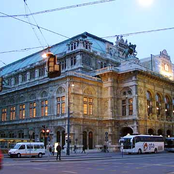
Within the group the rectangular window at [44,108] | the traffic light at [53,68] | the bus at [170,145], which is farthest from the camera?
the rectangular window at [44,108]

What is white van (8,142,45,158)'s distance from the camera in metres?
37.4

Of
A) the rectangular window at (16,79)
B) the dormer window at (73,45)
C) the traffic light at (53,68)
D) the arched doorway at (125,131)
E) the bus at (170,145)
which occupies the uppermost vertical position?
the dormer window at (73,45)

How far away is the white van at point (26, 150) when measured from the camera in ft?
123

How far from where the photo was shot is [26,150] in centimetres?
3822

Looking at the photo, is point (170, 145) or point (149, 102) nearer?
point (170, 145)

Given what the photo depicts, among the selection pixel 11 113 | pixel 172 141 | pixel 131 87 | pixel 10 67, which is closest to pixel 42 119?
pixel 11 113

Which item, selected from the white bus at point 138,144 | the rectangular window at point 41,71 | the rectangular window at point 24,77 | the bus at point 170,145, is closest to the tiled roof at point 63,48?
the rectangular window at point 24,77

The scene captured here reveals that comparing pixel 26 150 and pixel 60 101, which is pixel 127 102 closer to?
pixel 60 101

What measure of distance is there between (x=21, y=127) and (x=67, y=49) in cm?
2073

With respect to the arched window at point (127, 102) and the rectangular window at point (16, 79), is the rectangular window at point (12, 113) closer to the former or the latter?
the rectangular window at point (16, 79)

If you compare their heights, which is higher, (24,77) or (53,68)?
(24,77)

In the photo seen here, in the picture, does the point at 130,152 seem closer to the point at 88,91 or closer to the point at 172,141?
the point at 172,141

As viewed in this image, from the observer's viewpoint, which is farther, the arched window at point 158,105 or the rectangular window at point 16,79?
the rectangular window at point 16,79

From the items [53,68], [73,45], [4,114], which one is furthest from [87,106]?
[53,68]
